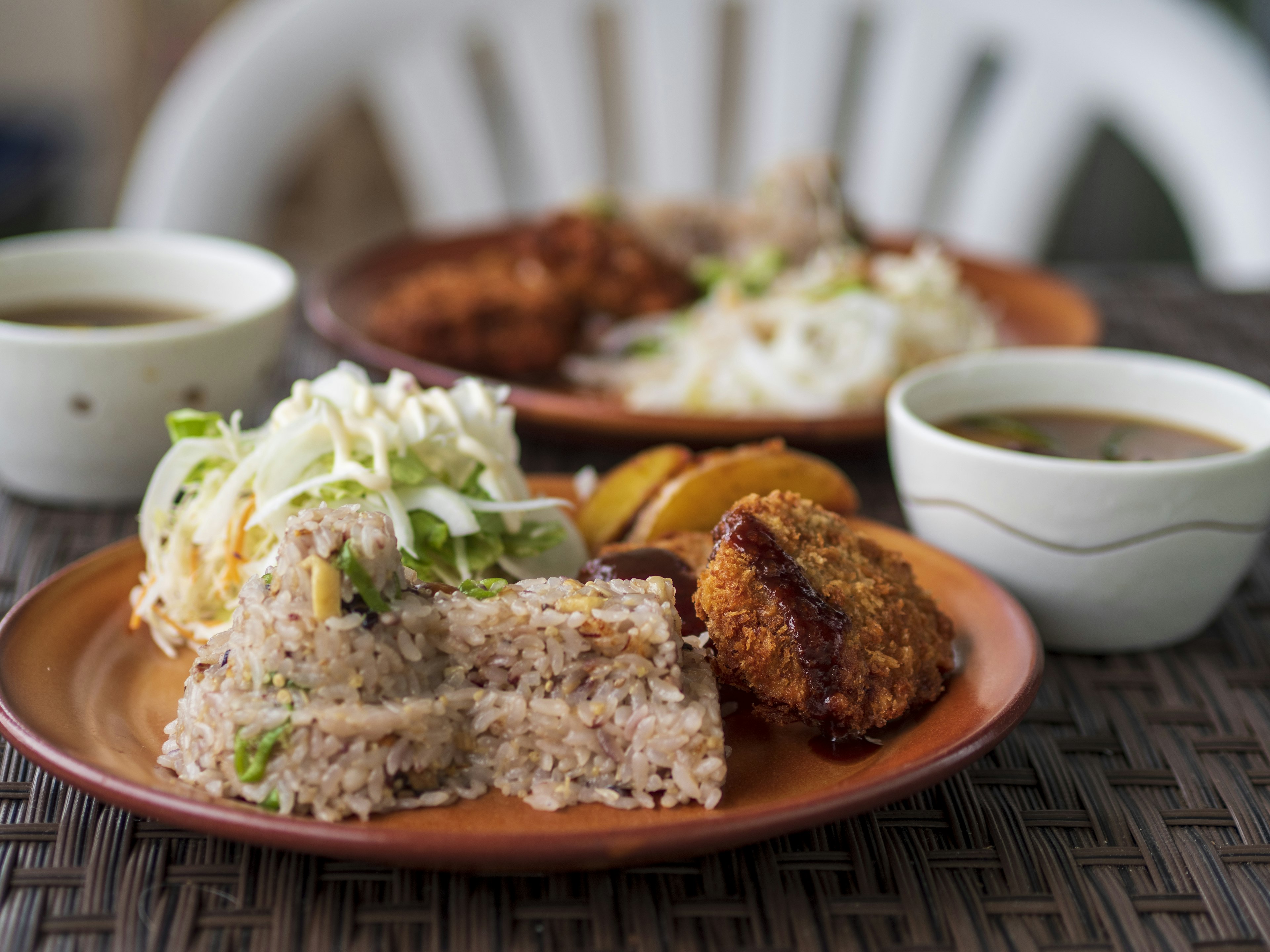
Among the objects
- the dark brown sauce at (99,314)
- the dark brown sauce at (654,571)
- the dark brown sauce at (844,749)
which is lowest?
the dark brown sauce at (99,314)

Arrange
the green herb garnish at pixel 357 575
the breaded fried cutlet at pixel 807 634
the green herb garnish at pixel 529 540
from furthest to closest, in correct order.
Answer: the green herb garnish at pixel 529 540, the breaded fried cutlet at pixel 807 634, the green herb garnish at pixel 357 575

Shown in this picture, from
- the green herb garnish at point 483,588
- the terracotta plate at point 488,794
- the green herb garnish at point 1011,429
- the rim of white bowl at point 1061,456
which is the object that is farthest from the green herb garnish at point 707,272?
the green herb garnish at point 483,588

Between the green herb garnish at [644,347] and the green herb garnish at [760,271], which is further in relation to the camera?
the green herb garnish at [760,271]

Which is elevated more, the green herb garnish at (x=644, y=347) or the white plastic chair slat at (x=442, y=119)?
the green herb garnish at (x=644, y=347)

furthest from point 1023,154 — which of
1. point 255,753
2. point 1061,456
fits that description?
point 255,753

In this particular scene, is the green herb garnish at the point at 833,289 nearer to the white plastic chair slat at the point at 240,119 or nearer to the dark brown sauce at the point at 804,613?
the dark brown sauce at the point at 804,613

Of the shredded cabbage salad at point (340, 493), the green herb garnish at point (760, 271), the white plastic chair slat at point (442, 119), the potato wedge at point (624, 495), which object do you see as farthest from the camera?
the white plastic chair slat at point (442, 119)
